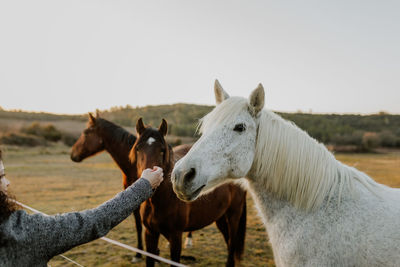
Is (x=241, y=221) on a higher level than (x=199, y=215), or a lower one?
lower

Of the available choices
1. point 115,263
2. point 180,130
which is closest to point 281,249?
point 115,263

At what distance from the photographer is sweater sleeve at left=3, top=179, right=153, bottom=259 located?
107 cm

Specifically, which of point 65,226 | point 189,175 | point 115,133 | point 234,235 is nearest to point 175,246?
point 234,235

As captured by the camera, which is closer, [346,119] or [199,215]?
[199,215]

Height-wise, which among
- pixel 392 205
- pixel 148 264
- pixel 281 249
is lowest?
pixel 148 264

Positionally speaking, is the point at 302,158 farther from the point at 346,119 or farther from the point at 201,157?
the point at 346,119

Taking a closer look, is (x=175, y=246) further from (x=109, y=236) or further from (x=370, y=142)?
(x=370, y=142)

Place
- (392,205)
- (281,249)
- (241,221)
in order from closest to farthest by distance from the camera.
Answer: (392,205) → (281,249) → (241,221)

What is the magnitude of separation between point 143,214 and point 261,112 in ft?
7.52

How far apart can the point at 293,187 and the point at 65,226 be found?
157cm

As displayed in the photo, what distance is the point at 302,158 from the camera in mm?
1910

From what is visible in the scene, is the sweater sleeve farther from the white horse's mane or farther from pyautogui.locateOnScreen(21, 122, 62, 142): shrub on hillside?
pyautogui.locateOnScreen(21, 122, 62, 142): shrub on hillside

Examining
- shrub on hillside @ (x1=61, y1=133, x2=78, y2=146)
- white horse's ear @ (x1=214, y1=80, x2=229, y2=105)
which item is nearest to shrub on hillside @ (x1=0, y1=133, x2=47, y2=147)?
shrub on hillside @ (x1=61, y1=133, x2=78, y2=146)

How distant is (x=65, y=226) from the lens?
3.84 ft
